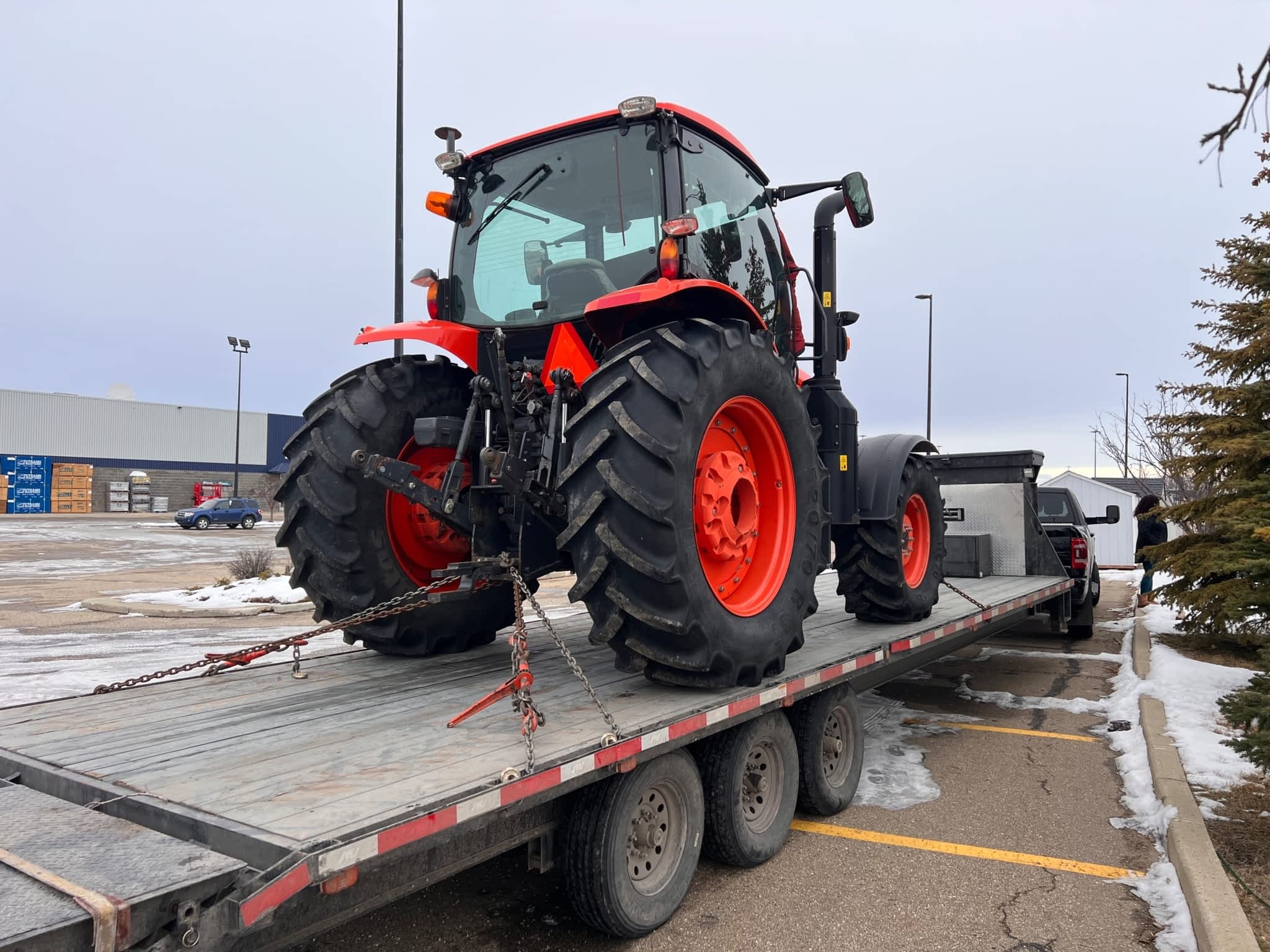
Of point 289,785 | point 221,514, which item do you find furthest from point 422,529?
point 221,514

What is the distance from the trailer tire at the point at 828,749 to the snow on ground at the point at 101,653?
4138 mm

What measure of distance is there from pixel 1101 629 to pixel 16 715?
12286 millimetres

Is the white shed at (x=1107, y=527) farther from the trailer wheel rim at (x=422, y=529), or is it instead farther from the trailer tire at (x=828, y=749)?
the trailer wheel rim at (x=422, y=529)

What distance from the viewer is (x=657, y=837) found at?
355cm

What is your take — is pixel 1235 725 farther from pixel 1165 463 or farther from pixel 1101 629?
pixel 1101 629

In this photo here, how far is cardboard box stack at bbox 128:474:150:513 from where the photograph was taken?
2005 inches

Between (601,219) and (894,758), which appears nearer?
(601,219)

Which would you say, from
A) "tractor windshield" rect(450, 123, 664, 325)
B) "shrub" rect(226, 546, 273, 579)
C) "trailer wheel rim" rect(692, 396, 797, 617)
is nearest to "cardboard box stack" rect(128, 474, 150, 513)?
"shrub" rect(226, 546, 273, 579)

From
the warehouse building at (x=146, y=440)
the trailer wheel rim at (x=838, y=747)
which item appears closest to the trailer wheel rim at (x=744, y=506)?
the trailer wheel rim at (x=838, y=747)

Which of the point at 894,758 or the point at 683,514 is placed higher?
the point at 683,514

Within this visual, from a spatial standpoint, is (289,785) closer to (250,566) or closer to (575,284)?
(575,284)

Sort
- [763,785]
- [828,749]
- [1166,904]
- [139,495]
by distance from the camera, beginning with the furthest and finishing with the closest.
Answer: [139,495]
[828,749]
[763,785]
[1166,904]

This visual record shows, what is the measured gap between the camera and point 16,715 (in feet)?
11.9

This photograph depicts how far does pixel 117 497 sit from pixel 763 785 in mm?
55020
